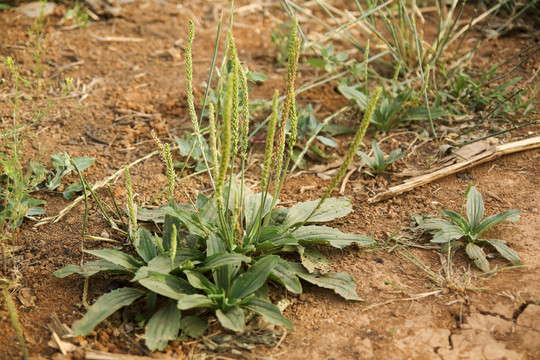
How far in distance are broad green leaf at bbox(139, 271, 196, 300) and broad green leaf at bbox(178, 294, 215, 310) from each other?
0.19ft

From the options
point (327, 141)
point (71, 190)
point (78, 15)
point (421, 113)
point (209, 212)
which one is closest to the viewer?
point (209, 212)

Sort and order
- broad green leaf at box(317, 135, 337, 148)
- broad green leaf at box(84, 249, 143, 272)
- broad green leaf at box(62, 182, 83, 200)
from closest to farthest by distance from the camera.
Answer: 1. broad green leaf at box(84, 249, 143, 272)
2. broad green leaf at box(62, 182, 83, 200)
3. broad green leaf at box(317, 135, 337, 148)

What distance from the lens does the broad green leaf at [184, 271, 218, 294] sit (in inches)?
74.3

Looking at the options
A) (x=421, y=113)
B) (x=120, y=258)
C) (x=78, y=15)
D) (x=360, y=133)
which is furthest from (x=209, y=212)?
(x=78, y=15)

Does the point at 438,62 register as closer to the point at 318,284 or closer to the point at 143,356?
the point at 318,284

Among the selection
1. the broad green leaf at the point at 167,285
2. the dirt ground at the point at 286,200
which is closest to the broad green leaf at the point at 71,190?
the dirt ground at the point at 286,200

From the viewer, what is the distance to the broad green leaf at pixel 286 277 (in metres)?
1.98

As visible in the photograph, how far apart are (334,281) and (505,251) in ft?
2.43

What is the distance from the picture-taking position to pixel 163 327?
185 cm

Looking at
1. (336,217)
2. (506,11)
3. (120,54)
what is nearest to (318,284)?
(336,217)

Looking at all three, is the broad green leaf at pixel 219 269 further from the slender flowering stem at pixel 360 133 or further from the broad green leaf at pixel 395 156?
the broad green leaf at pixel 395 156

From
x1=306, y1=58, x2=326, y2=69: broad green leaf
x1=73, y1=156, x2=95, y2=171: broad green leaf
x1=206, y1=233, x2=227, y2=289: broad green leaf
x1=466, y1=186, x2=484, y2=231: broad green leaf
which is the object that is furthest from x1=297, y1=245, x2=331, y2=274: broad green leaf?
x1=306, y1=58, x2=326, y2=69: broad green leaf

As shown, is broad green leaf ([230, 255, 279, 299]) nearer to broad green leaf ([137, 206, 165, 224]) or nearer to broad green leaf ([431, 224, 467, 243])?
broad green leaf ([137, 206, 165, 224])

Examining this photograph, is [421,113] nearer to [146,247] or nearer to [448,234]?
[448,234]
